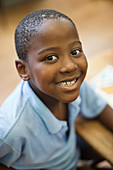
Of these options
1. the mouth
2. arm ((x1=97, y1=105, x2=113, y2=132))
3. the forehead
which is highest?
the forehead

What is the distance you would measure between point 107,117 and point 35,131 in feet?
1.15

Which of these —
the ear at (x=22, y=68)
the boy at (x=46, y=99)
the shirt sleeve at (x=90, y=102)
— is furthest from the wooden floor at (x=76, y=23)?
the ear at (x=22, y=68)

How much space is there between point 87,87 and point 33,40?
416 mm

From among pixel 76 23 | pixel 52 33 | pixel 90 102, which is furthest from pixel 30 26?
pixel 76 23

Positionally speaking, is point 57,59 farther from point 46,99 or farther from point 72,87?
point 46,99

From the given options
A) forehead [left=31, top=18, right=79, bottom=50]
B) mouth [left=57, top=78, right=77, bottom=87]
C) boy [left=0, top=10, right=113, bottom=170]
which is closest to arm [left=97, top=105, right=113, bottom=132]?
boy [left=0, top=10, right=113, bottom=170]

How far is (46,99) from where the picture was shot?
0.76m

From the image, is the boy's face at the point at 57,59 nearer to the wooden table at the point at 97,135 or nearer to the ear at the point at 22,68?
the ear at the point at 22,68

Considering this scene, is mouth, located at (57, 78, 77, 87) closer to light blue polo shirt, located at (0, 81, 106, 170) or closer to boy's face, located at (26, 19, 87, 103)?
boy's face, located at (26, 19, 87, 103)

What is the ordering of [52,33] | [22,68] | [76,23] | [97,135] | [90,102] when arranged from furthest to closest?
1. [76,23]
2. [90,102]
3. [97,135]
4. [22,68]
5. [52,33]

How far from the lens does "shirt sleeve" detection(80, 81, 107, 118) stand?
35.6 inches

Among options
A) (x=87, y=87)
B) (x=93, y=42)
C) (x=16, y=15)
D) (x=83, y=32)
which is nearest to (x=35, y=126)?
(x=87, y=87)

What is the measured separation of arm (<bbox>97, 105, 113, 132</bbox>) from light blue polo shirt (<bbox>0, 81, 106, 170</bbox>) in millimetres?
23

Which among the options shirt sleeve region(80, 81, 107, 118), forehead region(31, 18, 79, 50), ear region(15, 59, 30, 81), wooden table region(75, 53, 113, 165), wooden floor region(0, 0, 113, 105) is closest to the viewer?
forehead region(31, 18, 79, 50)
